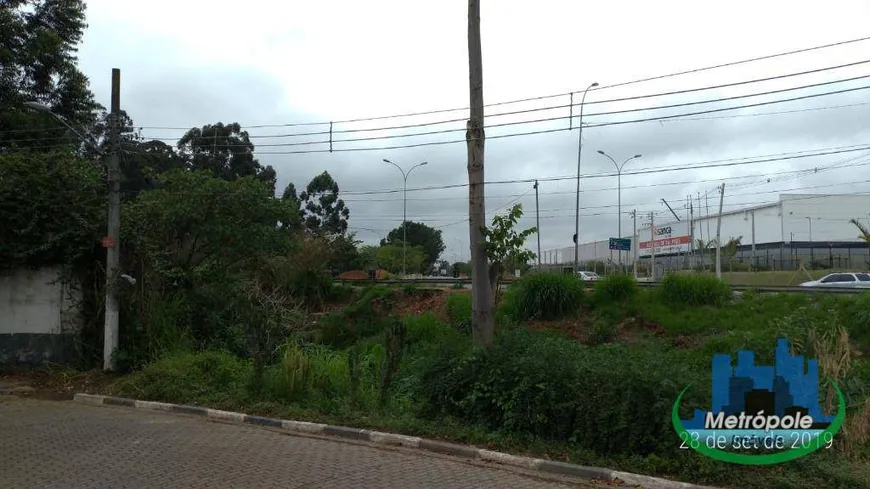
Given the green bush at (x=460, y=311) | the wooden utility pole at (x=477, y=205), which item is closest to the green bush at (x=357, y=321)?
the green bush at (x=460, y=311)

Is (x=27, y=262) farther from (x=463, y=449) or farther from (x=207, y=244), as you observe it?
(x=463, y=449)

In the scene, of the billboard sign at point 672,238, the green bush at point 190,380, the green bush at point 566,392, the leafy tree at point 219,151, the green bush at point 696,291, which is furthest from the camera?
the billboard sign at point 672,238

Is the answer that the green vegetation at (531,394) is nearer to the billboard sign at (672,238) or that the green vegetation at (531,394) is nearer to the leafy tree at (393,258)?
the billboard sign at (672,238)

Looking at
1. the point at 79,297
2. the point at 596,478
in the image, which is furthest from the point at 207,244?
the point at 596,478

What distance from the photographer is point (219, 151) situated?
41875mm

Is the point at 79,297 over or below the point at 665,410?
over

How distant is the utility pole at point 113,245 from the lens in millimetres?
13320

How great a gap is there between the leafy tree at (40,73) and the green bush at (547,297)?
15.9 metres

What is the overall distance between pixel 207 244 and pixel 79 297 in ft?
9.65

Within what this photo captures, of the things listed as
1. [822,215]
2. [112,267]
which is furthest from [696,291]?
[822,215]

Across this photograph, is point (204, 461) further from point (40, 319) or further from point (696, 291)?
point (696, 291)

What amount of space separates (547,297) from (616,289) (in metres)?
2.21

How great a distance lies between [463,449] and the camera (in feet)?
25.7

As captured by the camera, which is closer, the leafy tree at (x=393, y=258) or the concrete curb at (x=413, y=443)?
the concrete curb at (x=413, y=443)
